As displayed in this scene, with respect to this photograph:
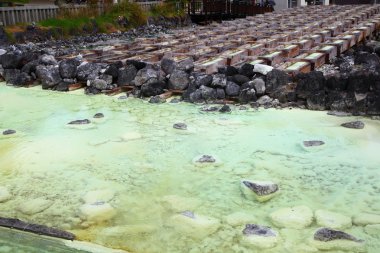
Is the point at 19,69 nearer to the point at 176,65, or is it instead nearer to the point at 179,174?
the point at 176,65

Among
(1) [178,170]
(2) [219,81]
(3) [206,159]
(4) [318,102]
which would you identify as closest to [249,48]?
(2) [219,81]

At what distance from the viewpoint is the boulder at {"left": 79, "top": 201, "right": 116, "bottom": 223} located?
341 cm

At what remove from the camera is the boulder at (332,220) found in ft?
10.6

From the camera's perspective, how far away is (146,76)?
24.0 feet

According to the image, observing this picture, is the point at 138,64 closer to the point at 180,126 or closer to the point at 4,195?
the point at 180,126

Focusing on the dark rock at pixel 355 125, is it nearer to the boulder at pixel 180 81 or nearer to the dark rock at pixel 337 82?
the dark rock at pixel 337 82

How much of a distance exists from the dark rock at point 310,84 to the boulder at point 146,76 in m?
2.40

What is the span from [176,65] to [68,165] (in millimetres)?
3742

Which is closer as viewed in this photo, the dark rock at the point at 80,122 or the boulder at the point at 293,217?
the boulder at the point at 293,217

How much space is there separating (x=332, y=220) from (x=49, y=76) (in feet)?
20.8

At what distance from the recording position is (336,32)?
43.6 ft

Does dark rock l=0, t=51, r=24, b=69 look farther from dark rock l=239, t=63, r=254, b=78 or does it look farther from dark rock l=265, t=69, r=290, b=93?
dark rock l=265, t=69, r=290, b=93

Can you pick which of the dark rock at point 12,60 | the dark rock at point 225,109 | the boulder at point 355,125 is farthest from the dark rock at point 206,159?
→ the dark rock at point 12,60

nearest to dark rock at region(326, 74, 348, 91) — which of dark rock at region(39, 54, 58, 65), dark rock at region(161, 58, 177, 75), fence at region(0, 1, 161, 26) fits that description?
dark rock at region(161, 58, 177, 75)
